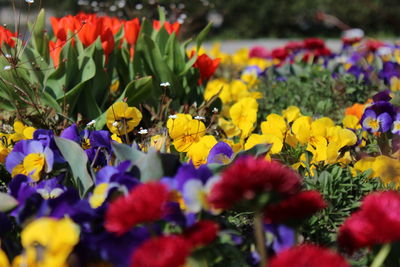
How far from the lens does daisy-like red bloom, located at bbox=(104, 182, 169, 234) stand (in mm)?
1196

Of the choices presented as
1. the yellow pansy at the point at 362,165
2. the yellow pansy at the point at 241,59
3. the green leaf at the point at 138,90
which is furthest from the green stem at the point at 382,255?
the yellow pansy at the point at 241,59

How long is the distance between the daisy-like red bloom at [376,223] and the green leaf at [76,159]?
0.72 m

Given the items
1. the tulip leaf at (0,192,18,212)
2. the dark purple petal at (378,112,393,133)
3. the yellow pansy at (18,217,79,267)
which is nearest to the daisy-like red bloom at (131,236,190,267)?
the yellow pansy at (18,217,79,267)

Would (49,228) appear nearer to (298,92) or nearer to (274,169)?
(274,169)

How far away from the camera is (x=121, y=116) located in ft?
7.18

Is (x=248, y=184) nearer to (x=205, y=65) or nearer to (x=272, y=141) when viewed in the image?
(x=272, y=141)

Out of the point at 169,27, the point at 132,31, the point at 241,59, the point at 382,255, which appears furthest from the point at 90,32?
the point at 241,59

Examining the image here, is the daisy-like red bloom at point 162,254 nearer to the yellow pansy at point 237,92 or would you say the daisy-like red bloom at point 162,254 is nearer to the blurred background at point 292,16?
the yellow pansy at point 237,92

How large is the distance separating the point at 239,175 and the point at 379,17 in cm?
1303

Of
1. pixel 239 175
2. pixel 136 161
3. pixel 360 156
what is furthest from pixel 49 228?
pixel 360 156

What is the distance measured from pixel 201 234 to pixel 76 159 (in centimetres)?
62

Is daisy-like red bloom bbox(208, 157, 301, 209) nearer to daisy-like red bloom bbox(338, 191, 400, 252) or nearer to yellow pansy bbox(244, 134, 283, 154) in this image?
daisy-like red bloom bbox(338, 191, 400, 252)

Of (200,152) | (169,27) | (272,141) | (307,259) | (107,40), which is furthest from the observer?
(169,27)

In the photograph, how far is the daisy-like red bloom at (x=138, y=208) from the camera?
1.20 metres
